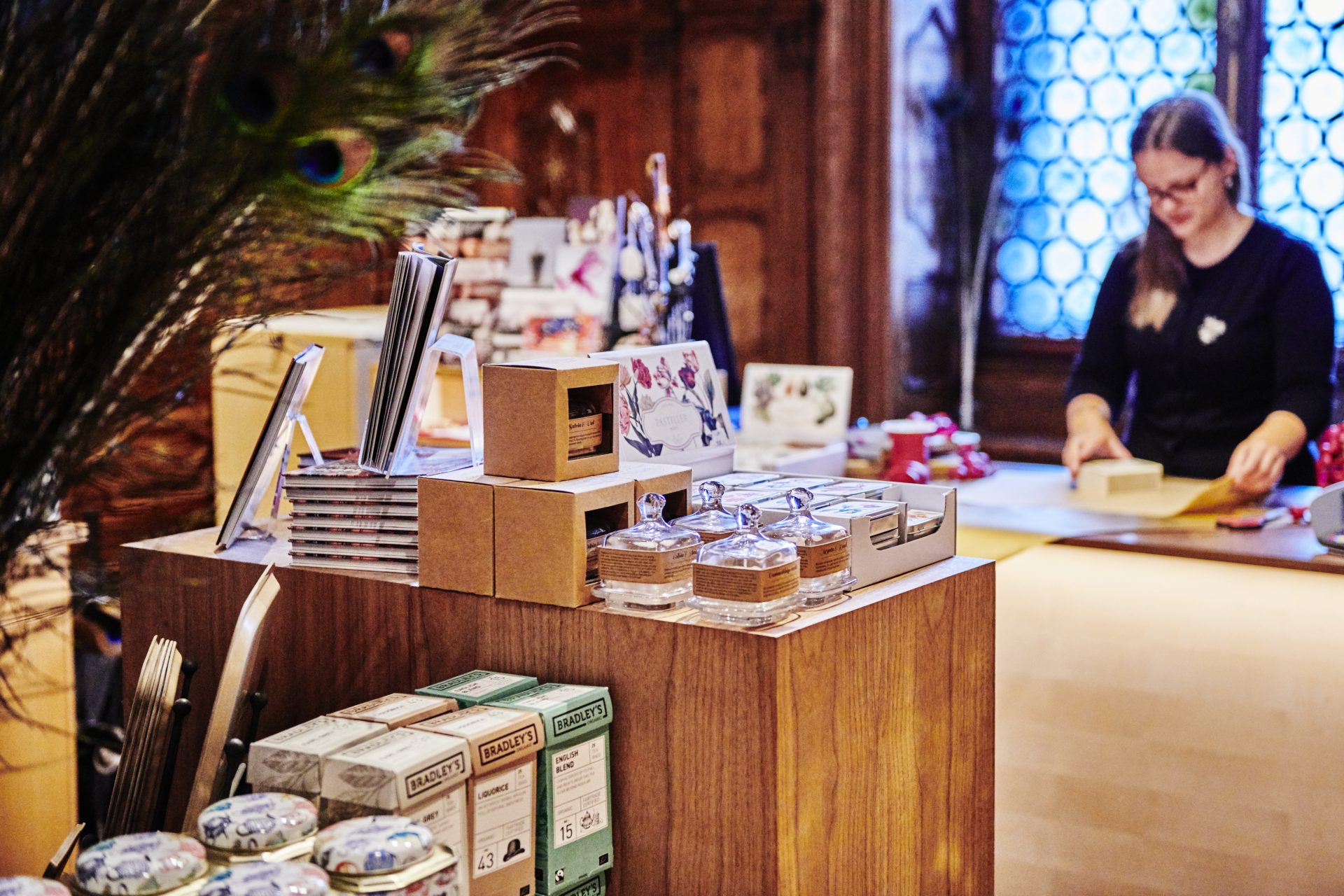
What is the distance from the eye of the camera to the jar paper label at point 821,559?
1.51 meters

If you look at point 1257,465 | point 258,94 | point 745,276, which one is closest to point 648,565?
point 258,94

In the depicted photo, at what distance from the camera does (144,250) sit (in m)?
0.82

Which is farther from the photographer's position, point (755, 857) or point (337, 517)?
point (337, 517)

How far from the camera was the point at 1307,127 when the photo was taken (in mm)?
5246

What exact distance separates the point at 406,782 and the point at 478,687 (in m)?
0.25

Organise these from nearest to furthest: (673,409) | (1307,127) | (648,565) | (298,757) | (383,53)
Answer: (383,53) → (298,757) → (648,565) → (673,409) → (1307,127)

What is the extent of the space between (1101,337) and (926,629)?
6.63 ft

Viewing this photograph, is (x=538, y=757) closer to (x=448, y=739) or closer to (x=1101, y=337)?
(x=448, y=739)

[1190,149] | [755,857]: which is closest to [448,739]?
[755,857]

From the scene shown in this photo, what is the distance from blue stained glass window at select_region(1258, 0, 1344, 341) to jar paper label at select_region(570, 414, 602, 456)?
4.33 meters

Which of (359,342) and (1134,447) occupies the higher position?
(359,342)

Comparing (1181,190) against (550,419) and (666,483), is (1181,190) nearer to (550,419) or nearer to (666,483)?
(666,483)

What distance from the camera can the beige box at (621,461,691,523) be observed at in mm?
1619

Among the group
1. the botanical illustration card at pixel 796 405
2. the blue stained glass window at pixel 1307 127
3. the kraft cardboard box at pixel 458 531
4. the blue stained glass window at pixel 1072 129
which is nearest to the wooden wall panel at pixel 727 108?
the blue stained glass window at pixel 1072 129
